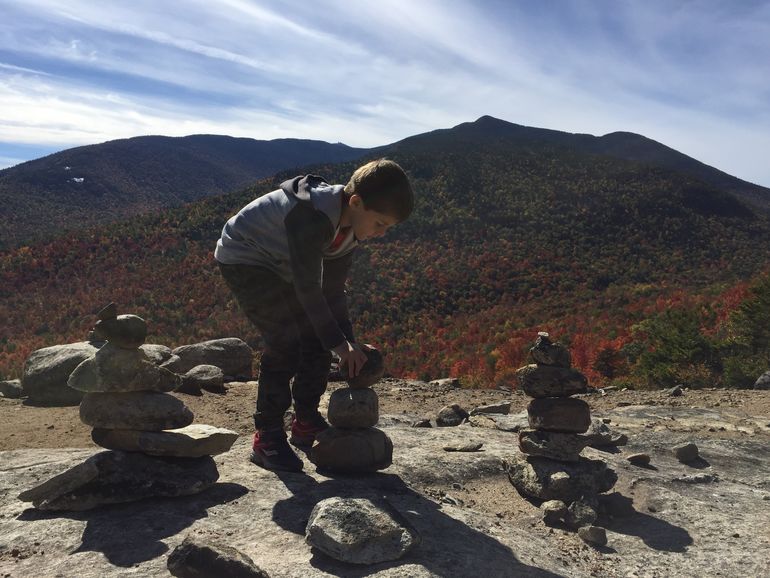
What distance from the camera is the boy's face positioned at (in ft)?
12.2

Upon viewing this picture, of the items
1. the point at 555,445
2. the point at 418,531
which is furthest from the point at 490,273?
the point at 418,531

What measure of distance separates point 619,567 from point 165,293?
30093 mm

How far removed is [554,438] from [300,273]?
2.61 m

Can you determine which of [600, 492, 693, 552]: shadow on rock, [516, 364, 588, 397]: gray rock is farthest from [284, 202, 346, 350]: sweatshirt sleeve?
[600, 492, 693, 552]: shadow on rock

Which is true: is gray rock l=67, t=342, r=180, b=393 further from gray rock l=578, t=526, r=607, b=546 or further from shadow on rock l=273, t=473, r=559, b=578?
gray rock l=578, t=526, r=607, b=546

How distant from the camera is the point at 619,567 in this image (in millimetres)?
3648

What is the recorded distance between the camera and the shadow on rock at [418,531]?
3053 mm

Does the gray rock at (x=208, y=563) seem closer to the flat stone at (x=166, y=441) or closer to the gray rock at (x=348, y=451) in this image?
the flat stone at (x=166, y=441)

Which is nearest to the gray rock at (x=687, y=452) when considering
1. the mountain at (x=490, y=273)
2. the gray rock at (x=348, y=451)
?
the gray rock at (x=348, y=451)

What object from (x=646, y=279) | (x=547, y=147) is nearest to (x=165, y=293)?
(x=646, y=279)

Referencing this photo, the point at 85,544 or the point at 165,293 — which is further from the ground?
the point at 85,544

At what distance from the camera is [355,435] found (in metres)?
4.38

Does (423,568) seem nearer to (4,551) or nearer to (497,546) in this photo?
(497,546)

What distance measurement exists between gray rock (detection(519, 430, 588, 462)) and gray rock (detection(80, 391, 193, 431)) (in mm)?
2746
